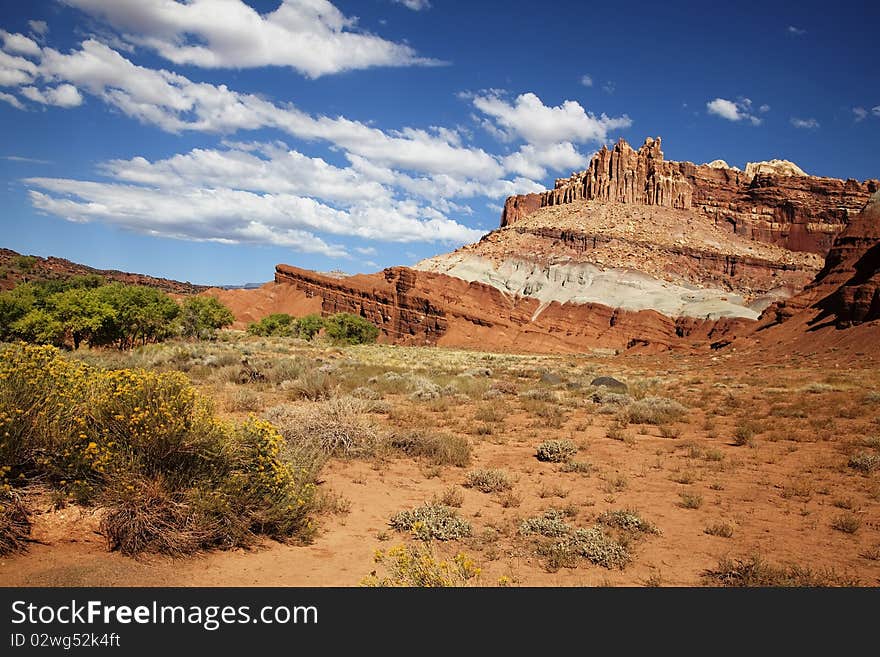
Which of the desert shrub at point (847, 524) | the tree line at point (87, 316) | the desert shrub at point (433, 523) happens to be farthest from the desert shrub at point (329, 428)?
the tree line at point (87, 316)

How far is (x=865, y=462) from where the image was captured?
29.2 ft

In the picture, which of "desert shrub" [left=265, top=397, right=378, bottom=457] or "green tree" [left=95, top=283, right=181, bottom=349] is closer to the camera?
"desert shrub" [left=265, top=397, right=378, bottom=457]

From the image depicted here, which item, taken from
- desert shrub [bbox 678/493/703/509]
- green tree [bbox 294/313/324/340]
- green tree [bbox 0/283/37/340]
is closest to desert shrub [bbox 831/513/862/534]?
desert shrub [bbox 678/493/703/509]

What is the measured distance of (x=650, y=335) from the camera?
3078 inches

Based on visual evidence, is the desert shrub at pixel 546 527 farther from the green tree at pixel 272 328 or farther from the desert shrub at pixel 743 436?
the green tree at pixel 272 328

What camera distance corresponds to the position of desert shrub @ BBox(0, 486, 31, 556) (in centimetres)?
426

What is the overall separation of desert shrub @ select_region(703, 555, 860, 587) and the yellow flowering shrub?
175 inches

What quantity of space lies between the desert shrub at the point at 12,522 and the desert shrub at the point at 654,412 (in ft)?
42.3

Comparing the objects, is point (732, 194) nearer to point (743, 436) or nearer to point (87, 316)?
point (743, 436)

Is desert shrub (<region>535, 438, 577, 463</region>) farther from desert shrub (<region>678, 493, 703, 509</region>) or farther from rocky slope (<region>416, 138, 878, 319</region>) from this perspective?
rocky slope (<region>416, 138, 878, 319</region>)

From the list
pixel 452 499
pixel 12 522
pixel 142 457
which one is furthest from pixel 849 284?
pixel 12 522
